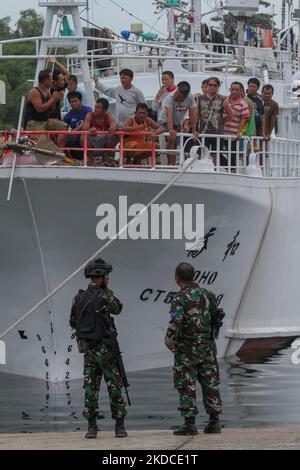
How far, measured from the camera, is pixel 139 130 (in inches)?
793

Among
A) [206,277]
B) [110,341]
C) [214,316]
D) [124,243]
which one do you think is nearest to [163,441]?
[110,341]

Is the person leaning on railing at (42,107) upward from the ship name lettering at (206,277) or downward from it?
upward

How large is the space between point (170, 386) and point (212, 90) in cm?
416

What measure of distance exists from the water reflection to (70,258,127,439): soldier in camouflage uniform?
2468 millimetres

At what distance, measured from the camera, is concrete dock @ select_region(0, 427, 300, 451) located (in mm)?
13438

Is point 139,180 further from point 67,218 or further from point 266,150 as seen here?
point 266,150

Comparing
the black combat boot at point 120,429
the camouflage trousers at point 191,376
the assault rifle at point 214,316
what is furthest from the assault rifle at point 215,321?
the black combat boot at point 120,429

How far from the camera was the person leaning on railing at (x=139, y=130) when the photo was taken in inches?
794

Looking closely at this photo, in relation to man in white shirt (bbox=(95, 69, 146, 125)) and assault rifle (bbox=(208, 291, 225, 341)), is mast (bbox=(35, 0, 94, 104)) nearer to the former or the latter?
man in white shirt (bbox=(95, 69, 146, 125))

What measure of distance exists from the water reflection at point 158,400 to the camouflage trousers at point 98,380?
2482 mm
